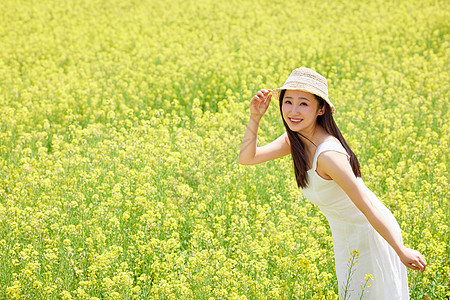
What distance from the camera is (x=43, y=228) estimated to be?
4371 mm

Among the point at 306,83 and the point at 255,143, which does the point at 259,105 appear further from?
the point at 306,83

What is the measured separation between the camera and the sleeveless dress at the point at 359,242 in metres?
2.92

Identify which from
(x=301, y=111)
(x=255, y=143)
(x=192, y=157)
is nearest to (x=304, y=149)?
(x=301, y=111)

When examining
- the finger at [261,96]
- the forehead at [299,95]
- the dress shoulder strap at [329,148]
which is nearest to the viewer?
the dress shoulder strap at [329,148]

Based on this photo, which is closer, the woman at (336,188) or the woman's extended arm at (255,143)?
the woman at (336,188)

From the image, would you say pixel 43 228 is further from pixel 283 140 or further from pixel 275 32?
pixel 275 32

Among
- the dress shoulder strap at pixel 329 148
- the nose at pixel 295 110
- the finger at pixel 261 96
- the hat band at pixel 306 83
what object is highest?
the hat band at pixel 306 83

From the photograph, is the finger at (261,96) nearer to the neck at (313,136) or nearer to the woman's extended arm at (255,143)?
the woman's extended arm at (255,143)

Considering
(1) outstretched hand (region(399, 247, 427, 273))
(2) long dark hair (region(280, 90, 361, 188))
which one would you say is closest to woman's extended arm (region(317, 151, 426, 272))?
(1) outstretched hand (region(399, 247, 427, 273))

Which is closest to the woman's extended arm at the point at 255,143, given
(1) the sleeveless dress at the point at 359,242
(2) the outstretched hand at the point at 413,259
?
(1) the sleeveless dress at the point at 359,242

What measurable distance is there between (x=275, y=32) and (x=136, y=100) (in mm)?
6264

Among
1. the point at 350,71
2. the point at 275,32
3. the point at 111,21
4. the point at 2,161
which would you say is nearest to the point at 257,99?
the point at 2,161

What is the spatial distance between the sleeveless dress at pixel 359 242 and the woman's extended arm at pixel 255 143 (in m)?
0.46

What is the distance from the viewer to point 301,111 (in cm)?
303
